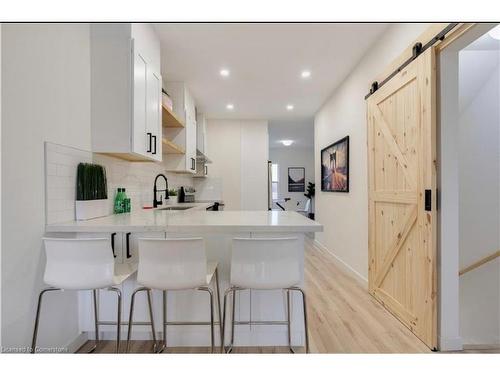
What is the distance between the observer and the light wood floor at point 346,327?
1.85m

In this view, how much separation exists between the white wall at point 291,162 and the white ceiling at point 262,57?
15.1 feet

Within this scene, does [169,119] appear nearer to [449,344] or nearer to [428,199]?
[428,199]

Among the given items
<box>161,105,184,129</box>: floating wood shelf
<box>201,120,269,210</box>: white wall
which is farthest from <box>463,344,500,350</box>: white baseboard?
<box>201,120,269,210</box>: white wall

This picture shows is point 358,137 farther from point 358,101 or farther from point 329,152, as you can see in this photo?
point 329,152

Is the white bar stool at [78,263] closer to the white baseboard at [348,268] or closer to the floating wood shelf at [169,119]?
the floating wood shelf at [169,119]

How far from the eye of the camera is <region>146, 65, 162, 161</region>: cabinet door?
2.40 m

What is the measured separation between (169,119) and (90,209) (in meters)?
1.76

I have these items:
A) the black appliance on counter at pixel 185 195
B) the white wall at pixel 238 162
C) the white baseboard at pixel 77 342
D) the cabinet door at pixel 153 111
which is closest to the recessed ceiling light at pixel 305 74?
the cabinet door at pixel 153 111

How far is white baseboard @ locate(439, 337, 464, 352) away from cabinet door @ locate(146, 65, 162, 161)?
2673mm

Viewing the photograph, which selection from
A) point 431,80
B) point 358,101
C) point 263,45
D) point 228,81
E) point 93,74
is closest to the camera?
point 431,80

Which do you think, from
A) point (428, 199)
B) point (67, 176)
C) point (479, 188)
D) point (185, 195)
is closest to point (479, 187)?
point (479, 188)

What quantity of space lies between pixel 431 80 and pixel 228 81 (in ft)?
8.70
